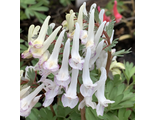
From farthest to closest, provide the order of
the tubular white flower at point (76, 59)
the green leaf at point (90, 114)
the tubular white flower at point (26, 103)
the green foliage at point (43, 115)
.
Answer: the green foliage at point (43, 115) < the green leaf at point (90, 114) < the tubular white flower at point (26, 103) < the tubular white flower at point (76, 59)

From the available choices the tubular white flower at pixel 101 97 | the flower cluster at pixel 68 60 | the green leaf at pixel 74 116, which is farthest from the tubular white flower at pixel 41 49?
the green leaf at pixel 74 116

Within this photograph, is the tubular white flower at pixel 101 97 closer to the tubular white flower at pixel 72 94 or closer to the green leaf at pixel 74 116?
the tubular white flower at pixel 72 94

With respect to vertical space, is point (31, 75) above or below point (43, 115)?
above

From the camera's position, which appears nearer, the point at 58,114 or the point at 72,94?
the point at 72,94

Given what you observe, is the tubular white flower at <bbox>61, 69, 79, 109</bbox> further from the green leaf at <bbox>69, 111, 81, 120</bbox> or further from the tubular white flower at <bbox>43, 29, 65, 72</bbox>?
the green leaf at <bbox>69, 111, 81, 120</bbox>

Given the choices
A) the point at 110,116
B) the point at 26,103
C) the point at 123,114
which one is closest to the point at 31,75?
the point at 26,103

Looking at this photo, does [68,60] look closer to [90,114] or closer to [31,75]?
[31,75]

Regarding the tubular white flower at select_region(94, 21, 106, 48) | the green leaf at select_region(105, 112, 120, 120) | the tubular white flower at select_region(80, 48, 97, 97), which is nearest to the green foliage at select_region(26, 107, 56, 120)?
the green leaf at select_region(105, 112, 120, 120)

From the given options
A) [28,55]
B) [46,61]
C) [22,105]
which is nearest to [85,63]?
[46,61]

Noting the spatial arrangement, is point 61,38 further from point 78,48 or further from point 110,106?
point 110,106

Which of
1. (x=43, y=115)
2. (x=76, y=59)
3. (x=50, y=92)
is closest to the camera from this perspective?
(x=76, y=59)
